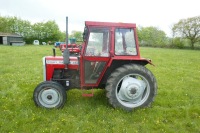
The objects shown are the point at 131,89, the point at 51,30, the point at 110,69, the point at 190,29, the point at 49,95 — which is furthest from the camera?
the point at 51,30

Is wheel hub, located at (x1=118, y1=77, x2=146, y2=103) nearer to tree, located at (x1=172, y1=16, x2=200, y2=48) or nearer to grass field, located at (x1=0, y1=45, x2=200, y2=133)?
grass field, located at (x1=0, y1=45, x2=200, y2=133)

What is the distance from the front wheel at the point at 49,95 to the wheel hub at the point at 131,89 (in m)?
1.46

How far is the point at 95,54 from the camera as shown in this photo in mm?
4945

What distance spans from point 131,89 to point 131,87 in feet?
0.17

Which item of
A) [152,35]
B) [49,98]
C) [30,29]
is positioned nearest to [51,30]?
[30,29]

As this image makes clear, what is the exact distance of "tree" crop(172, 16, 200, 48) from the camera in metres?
49.7

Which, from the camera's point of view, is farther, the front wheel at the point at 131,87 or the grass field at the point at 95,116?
the front wheel at the point at 131,87

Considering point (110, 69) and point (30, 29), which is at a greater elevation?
point (30, 29)

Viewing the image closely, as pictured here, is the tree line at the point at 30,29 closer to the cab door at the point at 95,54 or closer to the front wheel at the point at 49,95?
the front wheel at the point at 49,95

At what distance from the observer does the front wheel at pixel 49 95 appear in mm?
4867

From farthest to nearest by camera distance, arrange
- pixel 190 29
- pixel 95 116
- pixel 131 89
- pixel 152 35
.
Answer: pixel 152 35, pixel 190 29, pixel 131 89, pixel 95 116

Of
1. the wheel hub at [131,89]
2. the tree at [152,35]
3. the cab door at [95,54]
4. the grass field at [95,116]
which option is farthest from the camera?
the tree at [152,35]

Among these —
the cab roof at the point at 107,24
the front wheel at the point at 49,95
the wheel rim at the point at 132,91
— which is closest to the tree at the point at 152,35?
the wheel rim at the point at 132,91

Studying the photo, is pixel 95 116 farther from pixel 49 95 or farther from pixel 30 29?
pixel 30 29
